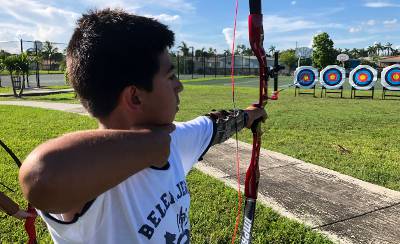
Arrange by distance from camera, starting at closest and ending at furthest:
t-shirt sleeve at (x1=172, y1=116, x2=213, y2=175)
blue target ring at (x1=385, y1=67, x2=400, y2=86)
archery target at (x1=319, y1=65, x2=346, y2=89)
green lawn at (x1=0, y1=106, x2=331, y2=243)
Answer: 1. t-shirt sleeve at (x1=172, y1=116, x2=213, y2=175)
2. green lawn at (x1=0, y1=106, x2=331, y2=243)
3. blue target ring at (x1=385, y1=67, x2=400, y2=86)
4. archery target at (x1=319, y1=65, x2=346, y2=89)

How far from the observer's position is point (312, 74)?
18906 mm

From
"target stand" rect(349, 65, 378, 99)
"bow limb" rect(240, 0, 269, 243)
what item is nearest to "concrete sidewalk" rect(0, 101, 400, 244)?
"bow limb" rect(240, 0, 269, 243)

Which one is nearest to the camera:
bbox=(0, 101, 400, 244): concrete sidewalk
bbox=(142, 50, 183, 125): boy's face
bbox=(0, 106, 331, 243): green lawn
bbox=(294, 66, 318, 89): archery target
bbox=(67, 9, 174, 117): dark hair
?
bbox=(67, 9, 174, 117): dark hair

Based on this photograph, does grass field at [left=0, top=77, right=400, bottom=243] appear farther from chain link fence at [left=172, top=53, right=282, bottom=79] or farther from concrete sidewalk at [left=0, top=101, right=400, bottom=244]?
chain link fence at [left=172, top=53, right=282, bottom=79]

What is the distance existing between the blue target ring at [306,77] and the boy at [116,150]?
724 inches

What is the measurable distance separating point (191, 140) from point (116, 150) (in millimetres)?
888

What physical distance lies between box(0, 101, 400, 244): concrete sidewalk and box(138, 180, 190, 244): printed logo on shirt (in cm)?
219

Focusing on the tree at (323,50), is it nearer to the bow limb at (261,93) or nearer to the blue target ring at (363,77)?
the blue target ring at (363,77)

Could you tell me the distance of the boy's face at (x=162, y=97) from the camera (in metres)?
1.00

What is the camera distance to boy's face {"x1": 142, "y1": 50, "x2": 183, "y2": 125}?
1.00 meters

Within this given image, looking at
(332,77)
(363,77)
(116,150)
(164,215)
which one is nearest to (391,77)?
(363,77)

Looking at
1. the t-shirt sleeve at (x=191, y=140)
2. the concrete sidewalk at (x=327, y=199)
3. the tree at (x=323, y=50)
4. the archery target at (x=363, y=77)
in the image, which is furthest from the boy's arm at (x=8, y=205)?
the tree at (x=323, y=50)

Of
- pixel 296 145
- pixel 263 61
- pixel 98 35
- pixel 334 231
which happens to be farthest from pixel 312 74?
pixel 98 35

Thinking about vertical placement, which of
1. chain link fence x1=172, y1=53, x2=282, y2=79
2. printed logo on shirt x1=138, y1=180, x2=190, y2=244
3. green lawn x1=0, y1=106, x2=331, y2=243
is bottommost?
green lawn x1=0, y1=106, x2=331, y2=243
